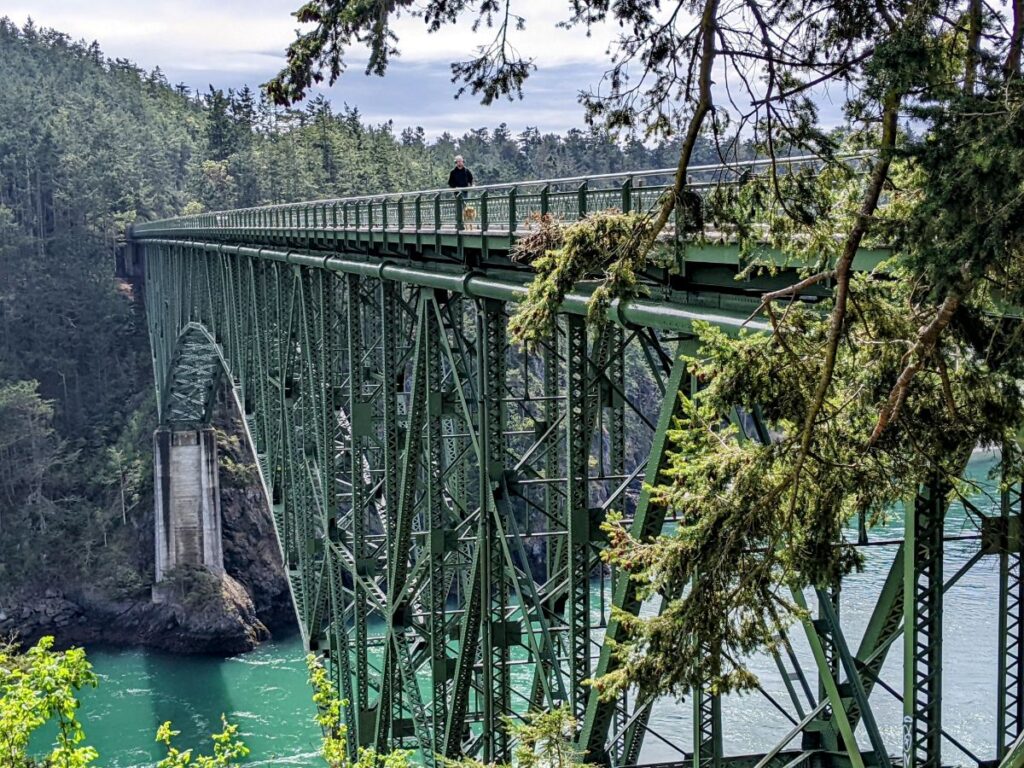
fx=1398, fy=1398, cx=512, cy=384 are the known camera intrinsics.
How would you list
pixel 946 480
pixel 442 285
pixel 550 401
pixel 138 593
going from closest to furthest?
1. pixel 946 480
2. pixel 550 401
3. pixel 442 285
4. pixel 138 593

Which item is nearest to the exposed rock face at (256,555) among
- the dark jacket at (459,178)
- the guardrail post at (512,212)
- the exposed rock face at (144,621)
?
the exposed rock face at (144,621)

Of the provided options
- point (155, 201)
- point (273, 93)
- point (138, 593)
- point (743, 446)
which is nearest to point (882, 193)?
point (743, 446)

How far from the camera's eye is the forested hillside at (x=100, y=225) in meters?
56.6

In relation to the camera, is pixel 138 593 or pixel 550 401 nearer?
pixel 550 401

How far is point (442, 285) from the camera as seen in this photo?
13828mm

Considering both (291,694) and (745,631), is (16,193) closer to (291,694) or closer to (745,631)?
(291,694)

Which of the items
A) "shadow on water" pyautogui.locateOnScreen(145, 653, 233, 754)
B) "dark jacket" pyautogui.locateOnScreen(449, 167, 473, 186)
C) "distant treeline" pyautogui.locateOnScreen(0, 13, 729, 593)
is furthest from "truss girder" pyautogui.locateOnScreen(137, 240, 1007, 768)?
"distant treeline" pyautogui.locateOnScreen(0, 13, 729, 593)

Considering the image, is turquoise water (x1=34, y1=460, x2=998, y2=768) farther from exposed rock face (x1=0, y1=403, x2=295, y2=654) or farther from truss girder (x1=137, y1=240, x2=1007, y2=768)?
truss girder (x1=137, y1=240, x2=1007, y2=768)

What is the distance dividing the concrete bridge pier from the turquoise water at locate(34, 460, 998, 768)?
5.59 metres

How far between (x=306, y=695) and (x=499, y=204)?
3070 centimetres

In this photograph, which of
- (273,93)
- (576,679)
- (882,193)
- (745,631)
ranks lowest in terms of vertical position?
(576,679)

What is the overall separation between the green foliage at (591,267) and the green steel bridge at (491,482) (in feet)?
0.91

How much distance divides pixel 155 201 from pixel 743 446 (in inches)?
3036

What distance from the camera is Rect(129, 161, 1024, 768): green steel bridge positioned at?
291 inches
